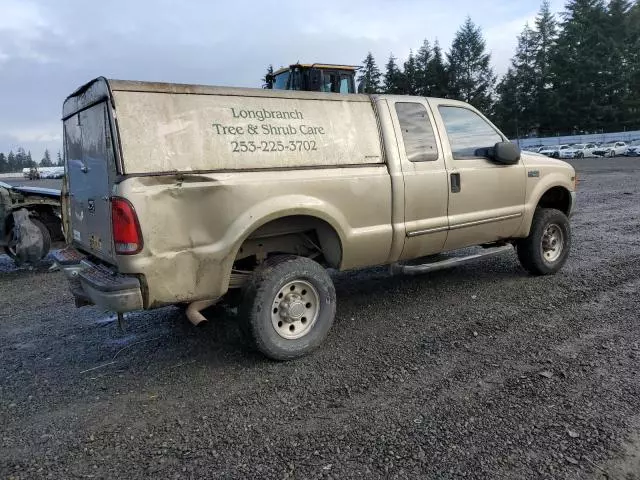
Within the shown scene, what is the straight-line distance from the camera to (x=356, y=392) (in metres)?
3.63

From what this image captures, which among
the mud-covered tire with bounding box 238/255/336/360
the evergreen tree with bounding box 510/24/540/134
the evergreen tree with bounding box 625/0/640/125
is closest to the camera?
the mud-covered tire with bounding box 238/255/336/360

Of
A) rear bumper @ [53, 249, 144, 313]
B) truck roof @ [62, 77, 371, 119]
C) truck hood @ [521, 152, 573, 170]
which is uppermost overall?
truck roof @ [62, 77, 371, 119]

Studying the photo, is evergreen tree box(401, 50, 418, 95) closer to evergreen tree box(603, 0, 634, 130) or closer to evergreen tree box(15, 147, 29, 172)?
evergreen tree box(603, 0, 634, 130)

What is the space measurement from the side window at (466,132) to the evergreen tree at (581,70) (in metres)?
70.9

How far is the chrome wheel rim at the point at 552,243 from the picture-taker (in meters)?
6.33

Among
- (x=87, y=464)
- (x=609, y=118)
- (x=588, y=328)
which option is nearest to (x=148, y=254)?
(x=87, y=464)

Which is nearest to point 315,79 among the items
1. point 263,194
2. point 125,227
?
point 263,194

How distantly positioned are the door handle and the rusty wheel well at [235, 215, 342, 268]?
149 centimetres

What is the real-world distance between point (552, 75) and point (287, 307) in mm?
79987

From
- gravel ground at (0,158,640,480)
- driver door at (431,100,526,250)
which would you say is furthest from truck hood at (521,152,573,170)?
gravel ground at (0,158,640,480)

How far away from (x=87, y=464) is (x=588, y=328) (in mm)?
4069

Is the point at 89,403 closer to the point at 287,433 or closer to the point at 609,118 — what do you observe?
the point at 287,433

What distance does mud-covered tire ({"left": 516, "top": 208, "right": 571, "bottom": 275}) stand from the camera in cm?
616

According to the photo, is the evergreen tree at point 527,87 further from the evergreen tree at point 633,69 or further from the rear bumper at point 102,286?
the rear bumper at point 102,286
